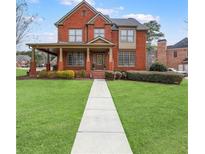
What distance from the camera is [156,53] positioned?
196 feet

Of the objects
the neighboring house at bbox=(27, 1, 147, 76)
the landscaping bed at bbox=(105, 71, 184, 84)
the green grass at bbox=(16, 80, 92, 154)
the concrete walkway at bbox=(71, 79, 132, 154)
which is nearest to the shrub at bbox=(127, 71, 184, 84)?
the landscaping bed at bbox=(105, 71, 184, 84)

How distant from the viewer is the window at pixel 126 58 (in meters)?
31.7

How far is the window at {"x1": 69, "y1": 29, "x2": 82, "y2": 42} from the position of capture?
31125 millimetres

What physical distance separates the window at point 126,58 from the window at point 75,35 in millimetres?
4741

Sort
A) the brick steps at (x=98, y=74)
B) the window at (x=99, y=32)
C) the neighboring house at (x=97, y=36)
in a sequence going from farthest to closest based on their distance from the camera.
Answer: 1. the window at (x=99, y=32)
2. the neighboring house at (x=97, y=36)
3. the brick steps at (x=98, y=74)

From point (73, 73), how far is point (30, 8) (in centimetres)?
1393

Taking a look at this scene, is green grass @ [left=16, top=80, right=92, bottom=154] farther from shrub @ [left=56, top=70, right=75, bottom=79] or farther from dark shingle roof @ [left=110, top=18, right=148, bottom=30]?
dark shingle roof @ [left=110, top=18, right=148, bottom=30]

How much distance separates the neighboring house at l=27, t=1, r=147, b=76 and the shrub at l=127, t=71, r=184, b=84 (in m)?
6.58

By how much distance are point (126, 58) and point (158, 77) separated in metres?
10.1

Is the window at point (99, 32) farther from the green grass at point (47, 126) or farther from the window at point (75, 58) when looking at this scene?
the green grass at point (47, 126)

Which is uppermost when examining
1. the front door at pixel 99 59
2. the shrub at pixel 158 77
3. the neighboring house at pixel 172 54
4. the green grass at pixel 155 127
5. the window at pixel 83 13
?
the window at pixel 83 13

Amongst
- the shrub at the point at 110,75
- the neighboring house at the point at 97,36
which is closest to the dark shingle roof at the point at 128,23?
the neighboring house at the point at 97,36

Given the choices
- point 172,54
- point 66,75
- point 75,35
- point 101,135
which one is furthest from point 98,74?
point 172,54

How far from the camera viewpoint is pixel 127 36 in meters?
Answer: 32.0
